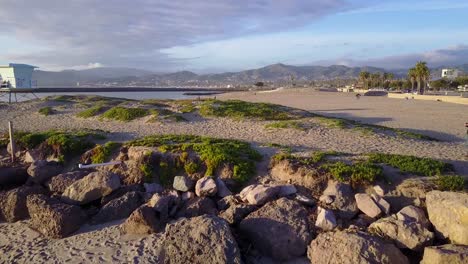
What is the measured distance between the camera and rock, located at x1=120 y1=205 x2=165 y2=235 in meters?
7.86

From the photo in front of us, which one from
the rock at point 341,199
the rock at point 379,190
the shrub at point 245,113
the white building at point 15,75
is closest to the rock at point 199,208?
the rock at point 341,199

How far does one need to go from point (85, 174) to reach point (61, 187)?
2.19ft

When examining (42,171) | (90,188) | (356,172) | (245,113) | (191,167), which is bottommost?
(90,188)

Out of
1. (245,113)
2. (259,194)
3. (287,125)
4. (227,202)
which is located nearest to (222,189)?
(227,202)

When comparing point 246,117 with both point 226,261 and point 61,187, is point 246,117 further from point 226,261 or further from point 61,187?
point 226,261

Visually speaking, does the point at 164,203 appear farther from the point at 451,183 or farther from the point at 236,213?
the point at 451,183

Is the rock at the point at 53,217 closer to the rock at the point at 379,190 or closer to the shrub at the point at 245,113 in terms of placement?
the rock at the point at 379,190

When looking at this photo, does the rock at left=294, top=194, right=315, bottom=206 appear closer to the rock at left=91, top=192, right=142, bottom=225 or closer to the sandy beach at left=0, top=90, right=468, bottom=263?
the sandy beach at left=0, top=90, right=468, bottom=263

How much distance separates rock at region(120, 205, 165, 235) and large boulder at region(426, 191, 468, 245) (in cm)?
534

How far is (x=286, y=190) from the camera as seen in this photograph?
28.4 feet

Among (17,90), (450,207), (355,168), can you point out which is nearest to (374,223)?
(450,207)

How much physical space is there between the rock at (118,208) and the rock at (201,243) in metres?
2.35

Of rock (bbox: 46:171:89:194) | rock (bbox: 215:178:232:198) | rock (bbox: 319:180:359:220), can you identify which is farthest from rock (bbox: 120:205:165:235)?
rock (bbox: 319:180:359:220)

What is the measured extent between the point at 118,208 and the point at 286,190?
3.84 m
